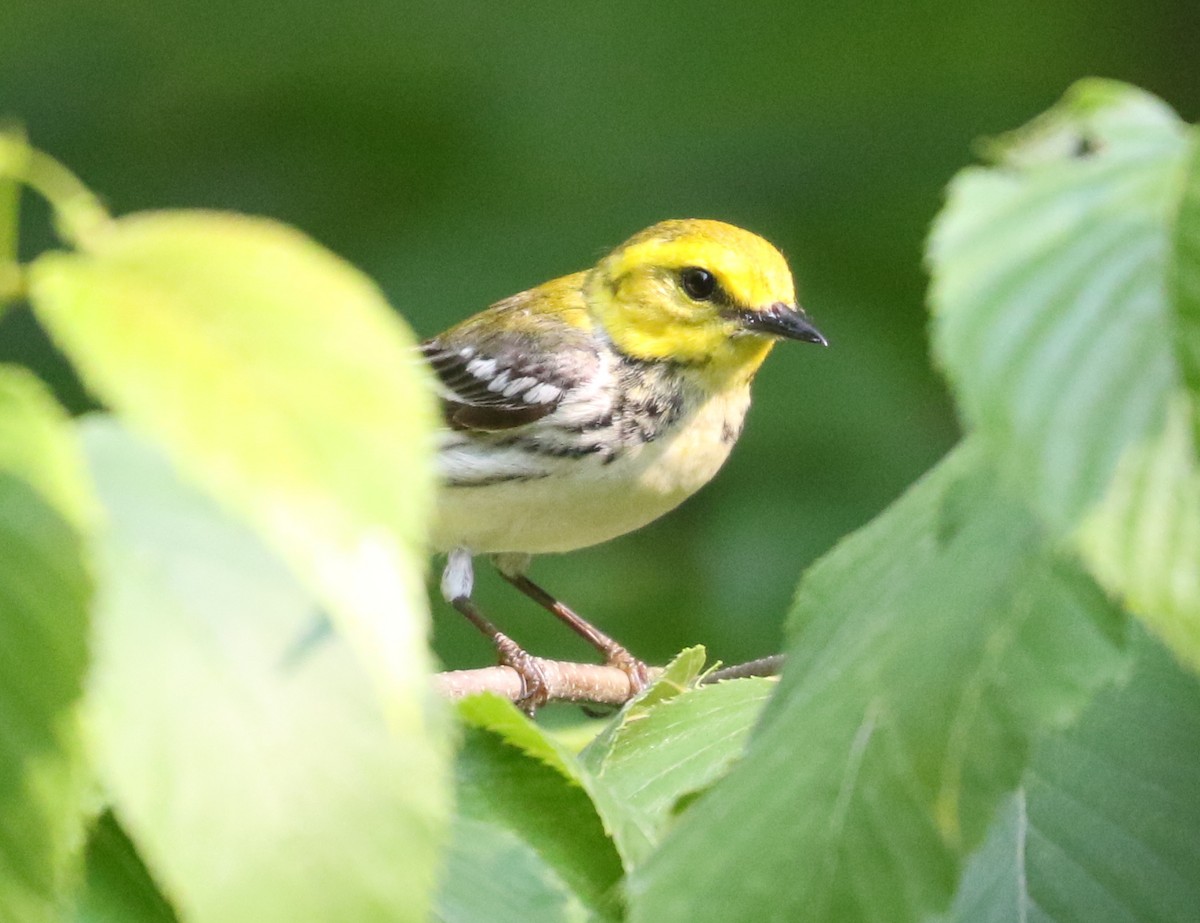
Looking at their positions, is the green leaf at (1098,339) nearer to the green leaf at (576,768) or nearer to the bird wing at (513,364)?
the green leaf at (576,768)

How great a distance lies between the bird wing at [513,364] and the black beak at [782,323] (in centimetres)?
28

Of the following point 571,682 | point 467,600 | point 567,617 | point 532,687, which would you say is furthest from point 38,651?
point 567,617

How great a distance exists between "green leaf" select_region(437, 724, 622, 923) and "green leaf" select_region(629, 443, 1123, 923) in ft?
0.36

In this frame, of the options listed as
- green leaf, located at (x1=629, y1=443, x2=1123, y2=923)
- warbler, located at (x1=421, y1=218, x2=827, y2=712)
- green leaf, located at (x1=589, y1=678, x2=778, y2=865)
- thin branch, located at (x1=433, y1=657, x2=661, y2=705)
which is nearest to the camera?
green leaf, located at (x1=629, y1=443, x2=1123, y2=923)

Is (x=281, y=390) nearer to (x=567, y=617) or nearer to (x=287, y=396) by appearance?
(x=287, y=396)

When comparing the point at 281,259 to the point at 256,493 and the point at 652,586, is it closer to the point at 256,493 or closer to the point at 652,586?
the point at 256,493

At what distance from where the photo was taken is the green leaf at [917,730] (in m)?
0.60

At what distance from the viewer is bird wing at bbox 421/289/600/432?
2.50m

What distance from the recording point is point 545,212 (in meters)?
3.71

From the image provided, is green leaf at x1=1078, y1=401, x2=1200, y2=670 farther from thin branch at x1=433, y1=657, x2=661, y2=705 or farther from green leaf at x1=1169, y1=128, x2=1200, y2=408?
thin branch at x1=433, y1=657, x2=661, y2=705

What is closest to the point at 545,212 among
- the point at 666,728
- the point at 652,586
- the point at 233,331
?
the point at 652,586

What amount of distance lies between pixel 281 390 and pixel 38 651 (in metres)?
0.13

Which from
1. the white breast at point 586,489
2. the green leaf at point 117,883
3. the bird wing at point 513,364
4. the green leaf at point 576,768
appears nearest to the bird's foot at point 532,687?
the white breast at point 586,489

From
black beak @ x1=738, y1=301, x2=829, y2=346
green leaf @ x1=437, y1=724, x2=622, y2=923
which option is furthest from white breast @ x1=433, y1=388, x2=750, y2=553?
green leaf @ x1=437, y1=724, x2=622, y2=923
